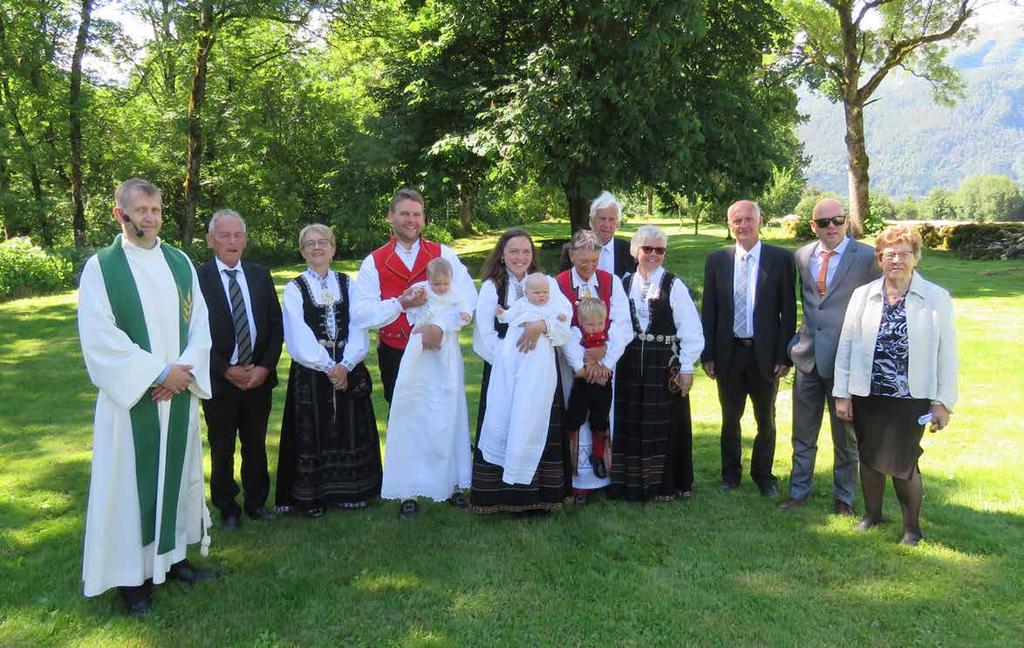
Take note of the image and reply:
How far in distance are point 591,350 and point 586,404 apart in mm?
421

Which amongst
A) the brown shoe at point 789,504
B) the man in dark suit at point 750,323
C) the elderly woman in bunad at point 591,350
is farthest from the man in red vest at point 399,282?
the brown shoe at point 789,504

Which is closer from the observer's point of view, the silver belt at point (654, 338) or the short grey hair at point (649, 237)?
the short grey hair at point (649, 237)

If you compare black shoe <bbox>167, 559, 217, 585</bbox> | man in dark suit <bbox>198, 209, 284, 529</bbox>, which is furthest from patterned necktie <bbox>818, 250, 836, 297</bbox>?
black shoe <bbox>167, 559, 217, 585</bbox>

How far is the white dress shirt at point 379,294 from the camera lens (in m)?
4.49

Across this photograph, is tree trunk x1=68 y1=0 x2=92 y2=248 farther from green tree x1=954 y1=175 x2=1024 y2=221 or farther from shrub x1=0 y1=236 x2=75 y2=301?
green tree x1=954 y1=175 x2=1024 y2=221

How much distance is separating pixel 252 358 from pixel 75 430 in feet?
11.9

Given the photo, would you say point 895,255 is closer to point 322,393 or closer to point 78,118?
point 322,393

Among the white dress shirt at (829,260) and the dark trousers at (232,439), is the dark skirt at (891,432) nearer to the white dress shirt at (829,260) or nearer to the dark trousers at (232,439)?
the white dress shirt at (829,260)

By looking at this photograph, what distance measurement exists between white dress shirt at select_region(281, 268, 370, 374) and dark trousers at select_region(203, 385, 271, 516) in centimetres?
38

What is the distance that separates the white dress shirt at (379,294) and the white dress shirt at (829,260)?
90.7 inches

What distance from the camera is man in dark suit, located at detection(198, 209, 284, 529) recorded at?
14.0ft

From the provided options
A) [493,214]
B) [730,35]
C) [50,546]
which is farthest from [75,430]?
[493,214]

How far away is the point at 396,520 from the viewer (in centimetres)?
461

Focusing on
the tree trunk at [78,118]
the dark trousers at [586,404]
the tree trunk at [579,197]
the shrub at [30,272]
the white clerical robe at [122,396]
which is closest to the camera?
the white clerical robe at [122,396]
